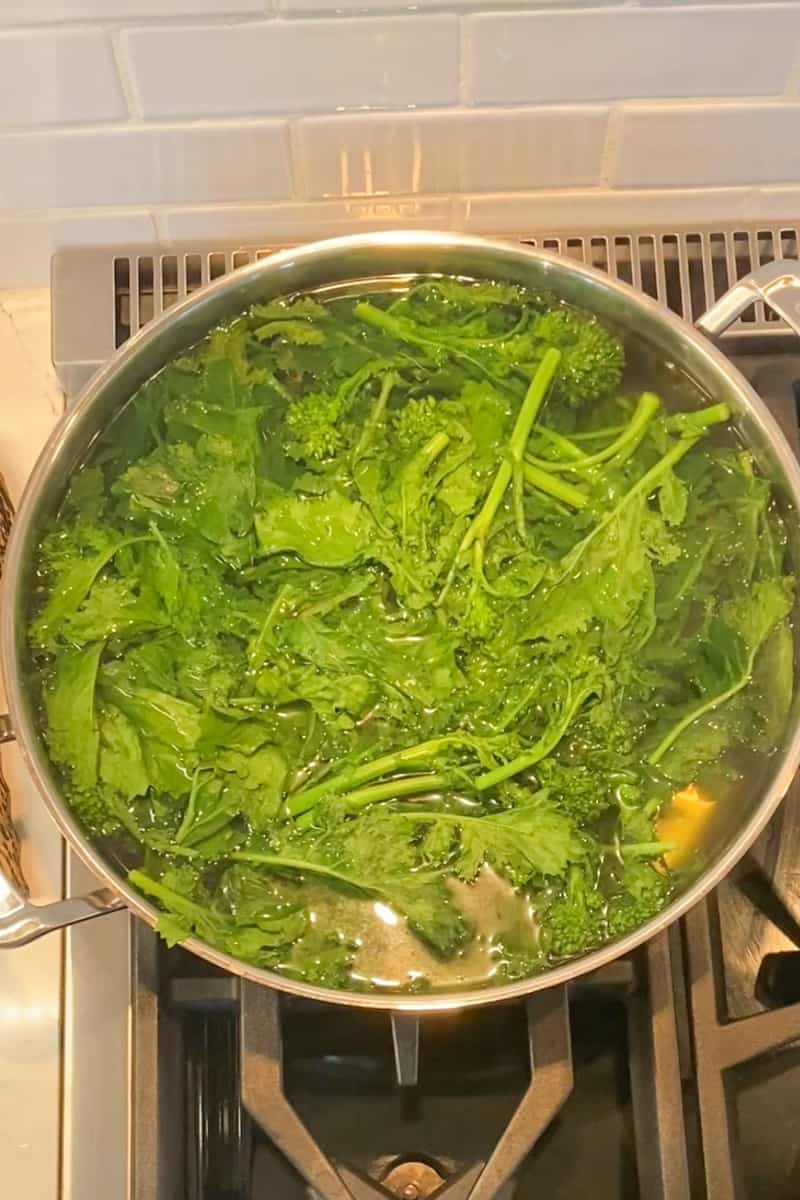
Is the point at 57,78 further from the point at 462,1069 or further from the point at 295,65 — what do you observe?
the point at 462,1069

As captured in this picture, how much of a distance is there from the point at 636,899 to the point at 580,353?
39 centimetres

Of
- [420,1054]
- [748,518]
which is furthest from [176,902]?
[748,518]

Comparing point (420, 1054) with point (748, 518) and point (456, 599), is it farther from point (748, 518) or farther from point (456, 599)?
point (748, 518)

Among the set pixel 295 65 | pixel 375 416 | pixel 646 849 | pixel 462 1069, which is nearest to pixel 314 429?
pixel 375 416

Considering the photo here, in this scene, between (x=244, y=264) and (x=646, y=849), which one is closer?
(x=646, y=849)

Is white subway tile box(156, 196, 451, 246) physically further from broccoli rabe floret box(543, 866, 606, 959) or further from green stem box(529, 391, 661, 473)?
broccoli rabe floret box(543, 866, 606, 959)

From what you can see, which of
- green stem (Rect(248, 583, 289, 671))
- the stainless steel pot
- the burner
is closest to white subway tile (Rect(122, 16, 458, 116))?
the stainless steel pot

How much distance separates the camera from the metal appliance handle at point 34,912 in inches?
30.8

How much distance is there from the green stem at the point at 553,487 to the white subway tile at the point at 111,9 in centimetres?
35

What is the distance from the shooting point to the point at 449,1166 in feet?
2.94

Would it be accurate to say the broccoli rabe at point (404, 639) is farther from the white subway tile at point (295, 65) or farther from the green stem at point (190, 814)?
the white subway tile at point (295, 65)

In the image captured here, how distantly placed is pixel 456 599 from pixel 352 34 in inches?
15.2

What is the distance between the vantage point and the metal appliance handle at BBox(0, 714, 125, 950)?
78cm

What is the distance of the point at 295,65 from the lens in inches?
33.8
